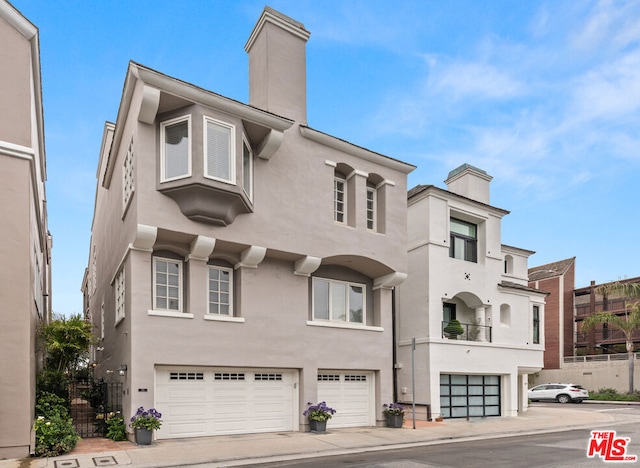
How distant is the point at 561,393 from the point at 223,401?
28486mm

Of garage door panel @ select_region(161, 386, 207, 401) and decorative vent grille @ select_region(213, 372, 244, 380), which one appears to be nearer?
garage door panel @ select_region(161, 386, 207, 401)

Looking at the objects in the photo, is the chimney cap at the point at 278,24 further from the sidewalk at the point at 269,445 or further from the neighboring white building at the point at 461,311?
the sidewalk at the point at 269,445

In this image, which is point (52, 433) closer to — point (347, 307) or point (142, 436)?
point (142, 436)

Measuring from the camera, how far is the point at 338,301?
19.1 meters

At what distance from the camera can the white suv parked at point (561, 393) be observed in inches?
1390

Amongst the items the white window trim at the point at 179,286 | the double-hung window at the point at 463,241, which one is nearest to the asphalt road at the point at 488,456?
the white window trim at the point at 179,286

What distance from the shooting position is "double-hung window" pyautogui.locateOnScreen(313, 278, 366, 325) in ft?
60.9

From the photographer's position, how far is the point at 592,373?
42156 millimetres

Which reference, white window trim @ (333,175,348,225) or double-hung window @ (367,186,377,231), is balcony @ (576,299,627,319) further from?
white window trim @ (333,175,348,225)

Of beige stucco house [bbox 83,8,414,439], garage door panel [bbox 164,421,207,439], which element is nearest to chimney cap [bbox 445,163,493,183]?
beige stucco house [bbox 83,8,414,439]

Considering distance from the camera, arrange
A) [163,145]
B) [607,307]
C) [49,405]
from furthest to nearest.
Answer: [607,307] → [163,145] → [49,405]

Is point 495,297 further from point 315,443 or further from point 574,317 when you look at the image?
point 574,317

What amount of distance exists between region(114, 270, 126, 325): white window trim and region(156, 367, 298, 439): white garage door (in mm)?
2604

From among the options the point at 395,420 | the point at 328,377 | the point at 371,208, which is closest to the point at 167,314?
the point at 328,377
